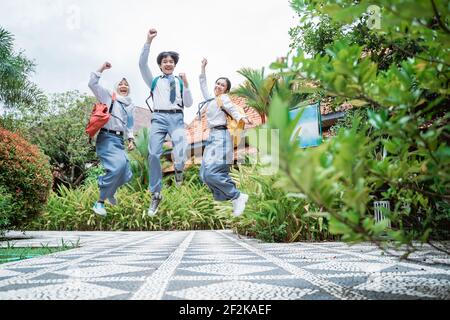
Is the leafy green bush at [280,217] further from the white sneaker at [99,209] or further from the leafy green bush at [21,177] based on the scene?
the leafy green bush at [21,177]

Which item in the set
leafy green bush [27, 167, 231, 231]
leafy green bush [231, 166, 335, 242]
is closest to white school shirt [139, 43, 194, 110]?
leafy green bush [231, 166, 335, 242]

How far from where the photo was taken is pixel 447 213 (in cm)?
377

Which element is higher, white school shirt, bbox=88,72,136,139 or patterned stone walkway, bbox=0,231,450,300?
white school shirt, bbox=88,72,136,139

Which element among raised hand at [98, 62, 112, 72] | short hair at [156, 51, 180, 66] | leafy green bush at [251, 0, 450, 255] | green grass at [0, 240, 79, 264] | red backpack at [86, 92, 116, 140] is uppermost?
short hair at [156, 51, 180, 66]

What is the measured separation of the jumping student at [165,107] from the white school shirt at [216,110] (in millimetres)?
181

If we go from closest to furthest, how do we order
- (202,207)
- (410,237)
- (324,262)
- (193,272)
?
(410,237)
(193,272)
(324,262)
(202,207)

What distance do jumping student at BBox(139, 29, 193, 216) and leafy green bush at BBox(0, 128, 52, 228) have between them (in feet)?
9.66

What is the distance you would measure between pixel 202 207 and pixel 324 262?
793 cm

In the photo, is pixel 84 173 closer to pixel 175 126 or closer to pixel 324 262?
A: pixel 175 126

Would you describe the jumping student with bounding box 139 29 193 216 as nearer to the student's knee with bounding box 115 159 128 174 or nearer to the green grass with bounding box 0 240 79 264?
the student's knee with bounding box 115 159 128 174

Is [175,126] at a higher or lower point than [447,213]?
higher

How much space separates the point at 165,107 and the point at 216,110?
0.57 m

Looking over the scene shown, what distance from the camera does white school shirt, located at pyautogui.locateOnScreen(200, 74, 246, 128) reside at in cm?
363
